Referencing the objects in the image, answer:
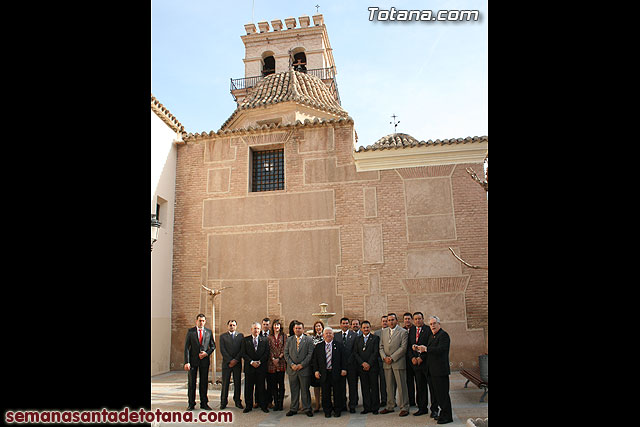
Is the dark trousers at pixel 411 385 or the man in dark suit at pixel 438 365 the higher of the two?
the man in dark suit at pixel 438 365

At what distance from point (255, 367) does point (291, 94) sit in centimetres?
1001

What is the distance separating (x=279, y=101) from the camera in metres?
14.7

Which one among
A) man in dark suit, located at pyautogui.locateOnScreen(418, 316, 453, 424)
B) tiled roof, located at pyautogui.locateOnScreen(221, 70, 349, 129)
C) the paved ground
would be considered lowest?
the paved ground

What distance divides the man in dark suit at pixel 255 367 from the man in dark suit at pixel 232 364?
153mm

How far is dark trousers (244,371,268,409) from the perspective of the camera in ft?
23.8

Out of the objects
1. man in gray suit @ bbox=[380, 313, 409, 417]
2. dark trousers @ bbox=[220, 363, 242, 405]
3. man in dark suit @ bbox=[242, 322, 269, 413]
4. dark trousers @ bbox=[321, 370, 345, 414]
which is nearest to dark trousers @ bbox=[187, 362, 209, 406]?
dark trousers @ bbox=[220, 363, 242, 405]

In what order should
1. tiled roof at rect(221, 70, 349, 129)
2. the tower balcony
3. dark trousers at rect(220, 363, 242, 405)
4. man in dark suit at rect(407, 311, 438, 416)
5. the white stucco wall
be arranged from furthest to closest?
the tower balcony < tiled roof at rect(221, 70, 349, 129) < the white stucco wall < dark trousers at rect(220, 363, 242, 405) < man in dark suit at rect(407, 311, 438, 416)

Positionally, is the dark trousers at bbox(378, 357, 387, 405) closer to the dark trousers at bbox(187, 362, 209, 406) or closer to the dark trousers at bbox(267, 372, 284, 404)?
the dark trousers at bbox(267, 372, 284, 404)

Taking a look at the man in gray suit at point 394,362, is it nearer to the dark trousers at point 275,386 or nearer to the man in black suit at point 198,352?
the dark trousers at point 275,386

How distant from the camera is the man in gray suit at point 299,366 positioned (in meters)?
7.05

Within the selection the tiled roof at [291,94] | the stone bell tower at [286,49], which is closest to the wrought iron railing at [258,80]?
the stone bell tower at [286,49]
